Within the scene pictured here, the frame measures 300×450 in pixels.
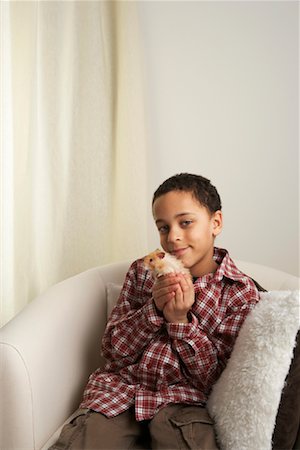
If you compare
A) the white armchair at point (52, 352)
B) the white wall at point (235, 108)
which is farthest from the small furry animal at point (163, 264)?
the white wall at point (235, 108)

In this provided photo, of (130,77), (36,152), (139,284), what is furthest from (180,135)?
(139,284)

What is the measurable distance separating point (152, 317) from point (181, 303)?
0.09 meters

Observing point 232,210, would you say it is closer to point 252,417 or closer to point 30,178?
point 30,178

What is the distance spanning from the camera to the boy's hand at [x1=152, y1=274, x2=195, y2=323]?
1.31 meters

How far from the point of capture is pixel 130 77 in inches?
83.4

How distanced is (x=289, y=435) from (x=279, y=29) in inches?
55.9

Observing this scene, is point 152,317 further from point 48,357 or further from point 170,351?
point 48,357

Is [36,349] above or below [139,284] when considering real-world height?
below

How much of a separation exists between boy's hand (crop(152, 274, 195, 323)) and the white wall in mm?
870

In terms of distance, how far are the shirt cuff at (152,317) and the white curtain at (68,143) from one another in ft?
1.77

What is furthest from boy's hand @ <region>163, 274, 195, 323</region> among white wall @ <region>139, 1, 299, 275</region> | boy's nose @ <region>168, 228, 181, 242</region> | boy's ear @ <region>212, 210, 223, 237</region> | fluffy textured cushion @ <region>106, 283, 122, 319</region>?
white wall @ <region>139, 1, 299, 275</region>

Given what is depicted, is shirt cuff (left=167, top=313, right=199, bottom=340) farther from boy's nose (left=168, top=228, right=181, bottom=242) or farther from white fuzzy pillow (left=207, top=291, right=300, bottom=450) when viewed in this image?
boy's nose (left=168, top=228, right=181, bottom=242)

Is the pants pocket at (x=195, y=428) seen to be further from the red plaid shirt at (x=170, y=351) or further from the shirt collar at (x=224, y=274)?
the shirt collar at (x=224, y=274)

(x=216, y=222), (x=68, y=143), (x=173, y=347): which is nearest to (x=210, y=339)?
(x=173, y=347)
